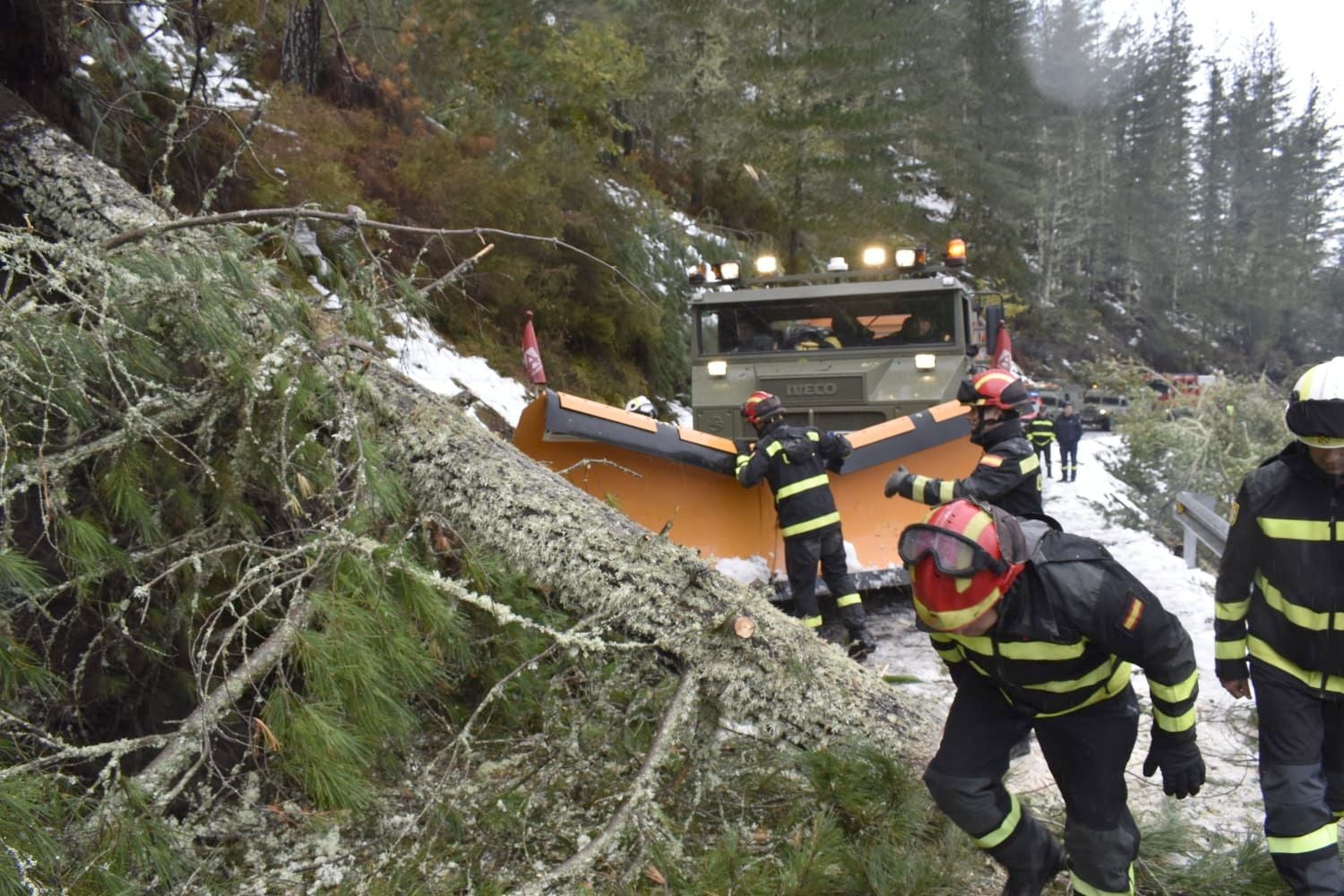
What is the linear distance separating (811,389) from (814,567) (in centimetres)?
189

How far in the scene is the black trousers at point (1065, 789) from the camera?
2217mm

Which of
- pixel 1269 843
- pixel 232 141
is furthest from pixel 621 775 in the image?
pixel 232 141

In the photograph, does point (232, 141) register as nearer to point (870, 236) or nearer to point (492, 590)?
point (492, 590)

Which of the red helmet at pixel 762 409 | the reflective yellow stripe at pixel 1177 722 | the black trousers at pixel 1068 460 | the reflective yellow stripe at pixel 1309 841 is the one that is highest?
the reflective yellow stripe at pixel 1177 722

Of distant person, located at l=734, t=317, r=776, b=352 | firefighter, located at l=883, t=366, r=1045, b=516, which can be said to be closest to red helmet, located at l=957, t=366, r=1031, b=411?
firefighter, located at l=883, t=366, r=1045, b=516

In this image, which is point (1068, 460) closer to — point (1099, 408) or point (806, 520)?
point (806, 520)

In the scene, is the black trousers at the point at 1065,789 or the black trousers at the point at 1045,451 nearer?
the black trousers at the point at 1065,789

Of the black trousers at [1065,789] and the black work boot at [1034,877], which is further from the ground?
the black trousers at [1065,789]

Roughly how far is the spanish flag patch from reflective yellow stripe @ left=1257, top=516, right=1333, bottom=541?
64 cm

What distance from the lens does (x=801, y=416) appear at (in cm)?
628

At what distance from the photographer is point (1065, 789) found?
2.34m

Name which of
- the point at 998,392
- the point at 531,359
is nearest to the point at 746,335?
the point at 531,359

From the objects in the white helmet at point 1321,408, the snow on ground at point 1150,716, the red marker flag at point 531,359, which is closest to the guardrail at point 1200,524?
the snow on ground at point 1150,716

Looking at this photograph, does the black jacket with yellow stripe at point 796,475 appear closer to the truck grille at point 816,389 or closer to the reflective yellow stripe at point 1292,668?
the truck grille at point 816,389
